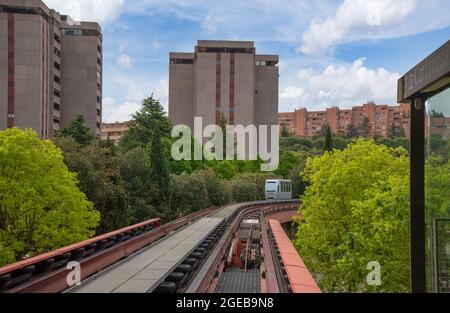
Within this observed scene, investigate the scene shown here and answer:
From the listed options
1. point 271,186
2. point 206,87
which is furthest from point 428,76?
point 206,87

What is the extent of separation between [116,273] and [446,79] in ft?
26.5

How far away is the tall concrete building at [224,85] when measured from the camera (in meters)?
98.4

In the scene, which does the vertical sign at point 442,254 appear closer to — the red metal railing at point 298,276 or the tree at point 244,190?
the red metal railing at point 298,276

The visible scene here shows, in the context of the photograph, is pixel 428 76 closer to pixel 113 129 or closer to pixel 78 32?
pixel 78 32

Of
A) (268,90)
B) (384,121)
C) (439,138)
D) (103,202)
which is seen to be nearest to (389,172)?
(103,202)

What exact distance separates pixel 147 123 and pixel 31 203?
203 ft

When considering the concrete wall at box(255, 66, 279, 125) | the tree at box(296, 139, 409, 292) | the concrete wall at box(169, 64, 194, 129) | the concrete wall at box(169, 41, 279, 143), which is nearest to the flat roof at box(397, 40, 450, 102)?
the tree at box(296, 139, 409, 292)

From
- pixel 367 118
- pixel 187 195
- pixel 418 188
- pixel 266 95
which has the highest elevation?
pixel 367 118

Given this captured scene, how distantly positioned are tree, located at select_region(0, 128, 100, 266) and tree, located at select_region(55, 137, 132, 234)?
6.83m

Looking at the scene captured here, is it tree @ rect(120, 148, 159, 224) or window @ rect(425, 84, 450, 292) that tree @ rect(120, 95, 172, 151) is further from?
window @ rect(425, 84, 450, 292)

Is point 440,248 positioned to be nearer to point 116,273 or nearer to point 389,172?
point 116,273

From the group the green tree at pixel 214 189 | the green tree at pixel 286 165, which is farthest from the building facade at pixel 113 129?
the green tree at pixel 214 189

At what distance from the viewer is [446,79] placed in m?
5.31

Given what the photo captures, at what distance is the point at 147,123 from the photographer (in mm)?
83812
